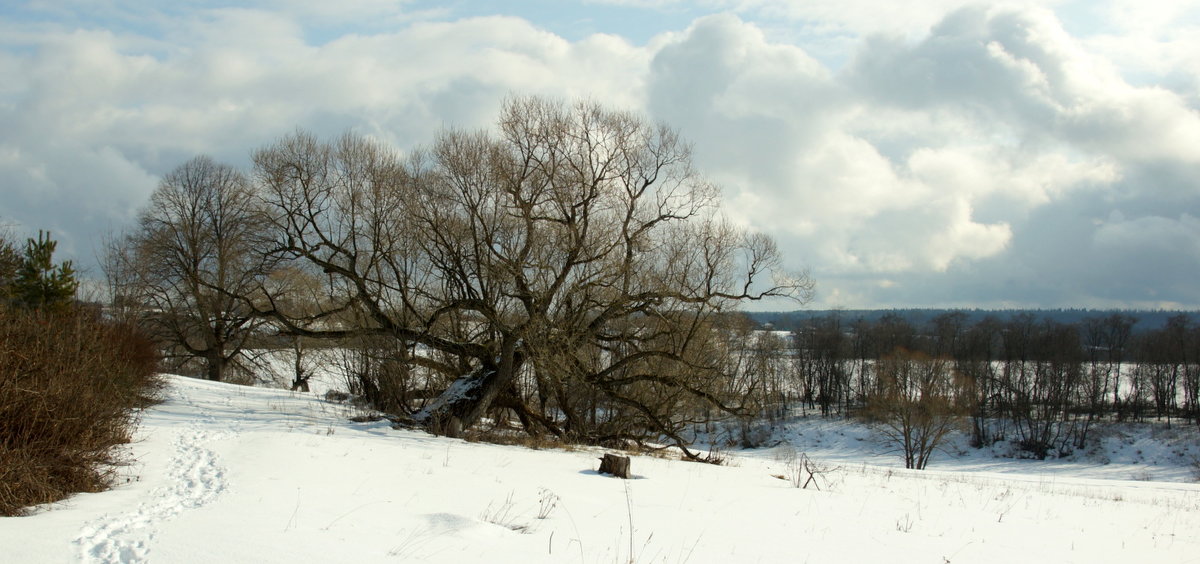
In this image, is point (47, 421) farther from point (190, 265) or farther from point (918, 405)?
point (918, 405)

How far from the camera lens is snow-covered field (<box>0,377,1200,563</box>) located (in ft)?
18.5

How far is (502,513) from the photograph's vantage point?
7.45 meters

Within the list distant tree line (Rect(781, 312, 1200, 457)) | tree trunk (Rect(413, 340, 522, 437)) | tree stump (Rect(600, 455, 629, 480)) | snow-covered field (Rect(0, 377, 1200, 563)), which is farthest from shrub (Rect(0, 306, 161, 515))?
distant tree line (Rect(781, 312, 1200, 457))

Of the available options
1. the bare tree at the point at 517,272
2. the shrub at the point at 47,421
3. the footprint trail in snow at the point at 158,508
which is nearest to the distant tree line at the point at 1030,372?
the bare tree at the point at 517,272

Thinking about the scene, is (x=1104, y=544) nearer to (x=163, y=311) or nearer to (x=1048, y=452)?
(x=163, y=311)

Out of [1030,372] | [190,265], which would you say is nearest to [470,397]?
[190,265]

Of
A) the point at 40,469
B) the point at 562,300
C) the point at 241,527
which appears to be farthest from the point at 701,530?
the point at 562,300

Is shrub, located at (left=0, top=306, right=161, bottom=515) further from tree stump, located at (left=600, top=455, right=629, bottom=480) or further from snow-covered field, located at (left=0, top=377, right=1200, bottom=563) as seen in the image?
tree stump, located at (left=600, top=455, right=629, bottom=480)

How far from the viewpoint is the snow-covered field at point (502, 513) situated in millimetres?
5625

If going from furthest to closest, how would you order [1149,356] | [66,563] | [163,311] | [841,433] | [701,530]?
[1149,356]
[841,433]
[163,311]
[701,530]
[66,563]

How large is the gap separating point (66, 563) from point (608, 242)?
12.8m

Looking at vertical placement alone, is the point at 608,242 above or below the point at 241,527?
above

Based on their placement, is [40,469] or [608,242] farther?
[608,242]

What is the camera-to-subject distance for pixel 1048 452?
200ft
